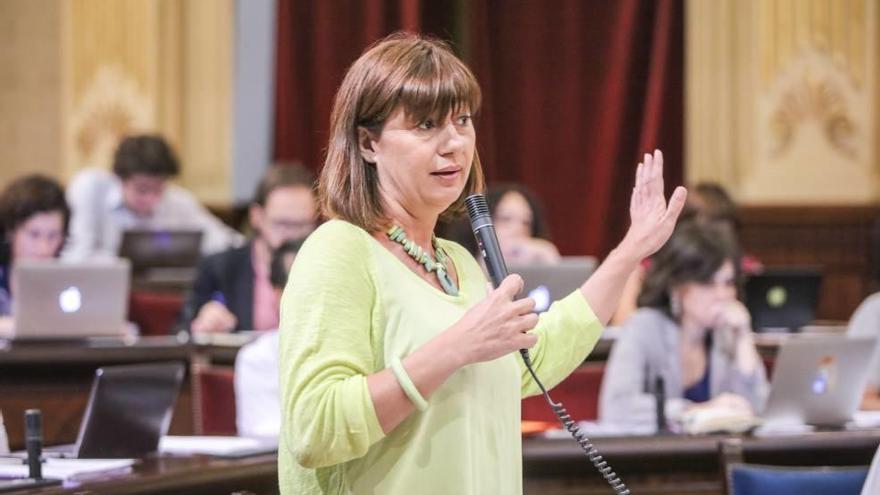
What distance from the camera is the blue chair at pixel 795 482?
2779mm

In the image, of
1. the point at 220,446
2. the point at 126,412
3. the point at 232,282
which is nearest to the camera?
the point at 126,412

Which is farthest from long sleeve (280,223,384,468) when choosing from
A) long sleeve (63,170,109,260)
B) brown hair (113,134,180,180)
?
long sleeve (63,170,109,260)

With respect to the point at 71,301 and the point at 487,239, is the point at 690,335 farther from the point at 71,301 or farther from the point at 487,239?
the point at 487,239

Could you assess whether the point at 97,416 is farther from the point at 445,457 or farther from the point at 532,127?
the point at 532,127

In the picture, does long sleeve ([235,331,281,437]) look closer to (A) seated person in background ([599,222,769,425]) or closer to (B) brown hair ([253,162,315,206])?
(A) seated person in background ([599,222,769,425])

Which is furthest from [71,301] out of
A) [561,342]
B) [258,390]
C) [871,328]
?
[561,342]

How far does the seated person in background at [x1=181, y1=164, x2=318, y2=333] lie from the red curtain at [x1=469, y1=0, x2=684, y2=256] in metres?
1.95

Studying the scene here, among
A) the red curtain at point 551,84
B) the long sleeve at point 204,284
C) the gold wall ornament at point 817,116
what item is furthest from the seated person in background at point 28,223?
the gold wall ornament at point 817,116

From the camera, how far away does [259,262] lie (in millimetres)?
5766

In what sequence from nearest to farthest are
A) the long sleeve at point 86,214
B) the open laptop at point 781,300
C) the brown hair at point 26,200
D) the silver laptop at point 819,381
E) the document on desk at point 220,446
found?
the document on desk at point 220,446 < the silver laptop at point 819,381 < the brown hair at point 26,200 < the open laptop at point 781,300 < the long sleeve at point 86,214

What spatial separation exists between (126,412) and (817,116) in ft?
16.0

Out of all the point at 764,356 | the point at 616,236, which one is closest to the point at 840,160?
the point at 616,236

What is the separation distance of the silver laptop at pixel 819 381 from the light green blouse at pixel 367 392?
1.96 meters

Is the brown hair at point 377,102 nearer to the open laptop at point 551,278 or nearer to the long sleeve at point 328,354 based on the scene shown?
the long sleeve at point 328,354
